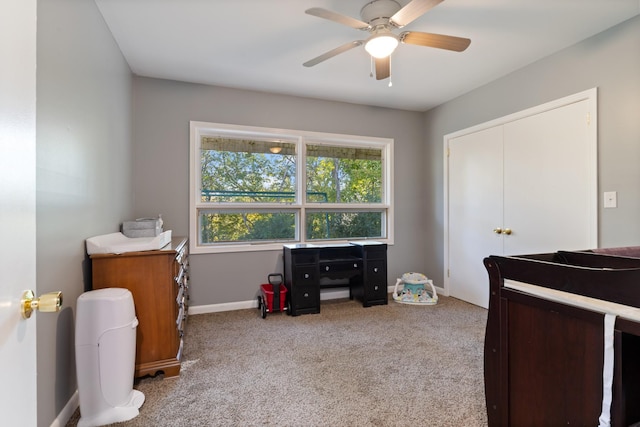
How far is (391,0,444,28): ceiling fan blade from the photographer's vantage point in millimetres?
1716

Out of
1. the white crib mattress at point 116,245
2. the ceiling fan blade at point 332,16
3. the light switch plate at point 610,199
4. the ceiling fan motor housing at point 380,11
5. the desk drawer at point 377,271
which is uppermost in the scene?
the ceiling fan motor housing at point 380,11

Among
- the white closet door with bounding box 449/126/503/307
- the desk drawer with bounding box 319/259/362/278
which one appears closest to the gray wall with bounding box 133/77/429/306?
the desk drawer with bounding box 319/259/362/278

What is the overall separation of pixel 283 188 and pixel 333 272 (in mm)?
1230

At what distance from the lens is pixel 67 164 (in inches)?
68.7

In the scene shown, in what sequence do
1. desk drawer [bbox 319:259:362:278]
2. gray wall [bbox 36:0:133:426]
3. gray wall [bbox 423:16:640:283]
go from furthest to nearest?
desk drawer [bbox 319:259:362:278]
gray wall [bbox 423:16:640:283]
gray wall [bbox 36:0:133:426]

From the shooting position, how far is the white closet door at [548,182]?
107 inches

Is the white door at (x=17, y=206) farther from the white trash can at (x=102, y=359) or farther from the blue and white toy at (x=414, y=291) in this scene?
the blue and white toy at (x=414, y=291)

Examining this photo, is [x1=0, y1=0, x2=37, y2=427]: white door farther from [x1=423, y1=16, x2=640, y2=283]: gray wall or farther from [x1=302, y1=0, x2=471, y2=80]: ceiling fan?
[x1=423, y1=16, x2=640, y2=283]: gray wall

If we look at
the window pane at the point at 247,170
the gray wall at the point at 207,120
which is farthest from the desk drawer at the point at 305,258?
the window pane at the point at 247,170

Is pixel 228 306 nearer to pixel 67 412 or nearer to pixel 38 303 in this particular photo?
pixel 67 412

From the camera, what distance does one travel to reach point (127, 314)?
5.79ft

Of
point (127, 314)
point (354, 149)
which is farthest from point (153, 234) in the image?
point (354, 149)

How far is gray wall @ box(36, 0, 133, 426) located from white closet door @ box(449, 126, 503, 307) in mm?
3785

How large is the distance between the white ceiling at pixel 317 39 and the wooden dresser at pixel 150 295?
1787 mm
